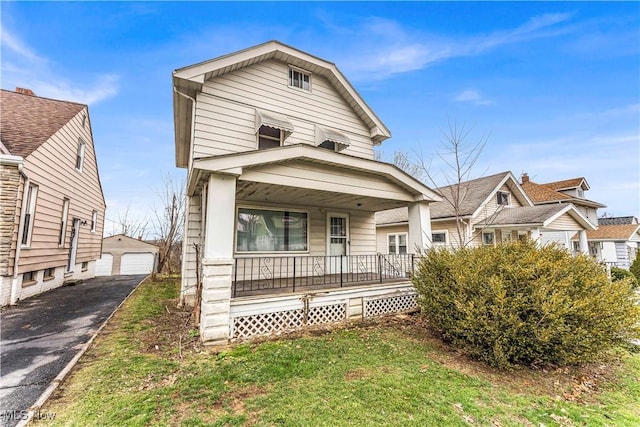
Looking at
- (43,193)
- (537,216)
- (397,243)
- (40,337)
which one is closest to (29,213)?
(43,193)

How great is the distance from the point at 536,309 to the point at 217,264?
5.15 meters

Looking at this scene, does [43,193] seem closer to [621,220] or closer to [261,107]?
[261,107]

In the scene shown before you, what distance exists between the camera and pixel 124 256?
1773 cm

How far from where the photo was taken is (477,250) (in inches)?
205

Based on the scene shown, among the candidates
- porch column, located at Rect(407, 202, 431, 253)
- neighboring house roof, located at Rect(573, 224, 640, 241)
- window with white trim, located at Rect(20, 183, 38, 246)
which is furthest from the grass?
neighboring house roof, located at Rect(573, 224, 640, 241)

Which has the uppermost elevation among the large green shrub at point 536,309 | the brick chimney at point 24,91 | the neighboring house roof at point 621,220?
the brick chimney at point 24,91

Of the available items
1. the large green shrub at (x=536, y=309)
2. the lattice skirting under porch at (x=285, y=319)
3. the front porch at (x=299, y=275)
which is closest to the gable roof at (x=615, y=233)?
the front porch at (x=299, y=275)

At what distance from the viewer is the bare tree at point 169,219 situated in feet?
52.1

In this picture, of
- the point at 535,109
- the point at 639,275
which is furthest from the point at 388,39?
the point at 639,275

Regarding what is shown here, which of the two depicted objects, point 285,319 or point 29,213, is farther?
point 29,213

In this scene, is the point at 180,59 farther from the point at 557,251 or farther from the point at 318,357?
the point at 557,251

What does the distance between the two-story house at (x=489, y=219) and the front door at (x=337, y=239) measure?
16.4ft

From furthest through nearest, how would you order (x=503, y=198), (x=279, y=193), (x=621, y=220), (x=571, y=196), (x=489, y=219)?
(x=621, y=220)
(x=571, y=196)
(x=503, y=198)
(x=489, y=219)
(x=279, y=193)

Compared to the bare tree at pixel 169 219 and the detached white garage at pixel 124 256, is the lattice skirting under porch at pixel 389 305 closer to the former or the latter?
the bare tree at pixel 169 219
